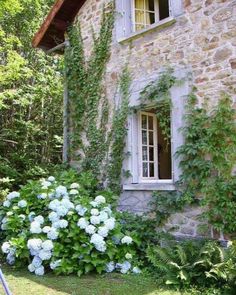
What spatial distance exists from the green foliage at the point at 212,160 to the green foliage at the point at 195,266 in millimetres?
598

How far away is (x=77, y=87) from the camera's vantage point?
8.41 meters

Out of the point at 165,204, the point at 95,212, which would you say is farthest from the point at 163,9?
the point at 95,212

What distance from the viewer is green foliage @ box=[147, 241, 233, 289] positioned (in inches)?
180

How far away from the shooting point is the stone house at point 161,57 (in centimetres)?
575

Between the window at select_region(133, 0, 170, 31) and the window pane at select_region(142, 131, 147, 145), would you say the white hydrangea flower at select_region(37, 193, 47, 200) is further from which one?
the window at select_region(133, 0, 170, 31)

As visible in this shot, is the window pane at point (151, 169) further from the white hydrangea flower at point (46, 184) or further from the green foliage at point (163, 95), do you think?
the white hydrangea flower at point (46, 184)

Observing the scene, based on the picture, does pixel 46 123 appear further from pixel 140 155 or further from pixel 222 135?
pixel 222 135

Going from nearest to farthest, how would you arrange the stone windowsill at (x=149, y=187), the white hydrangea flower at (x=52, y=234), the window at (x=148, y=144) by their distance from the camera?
1. the white hydrangea flower at (x=52, y=234)
2. the stone windowsill at (x=149, y=187)
3. the window at (x=148, y=144)

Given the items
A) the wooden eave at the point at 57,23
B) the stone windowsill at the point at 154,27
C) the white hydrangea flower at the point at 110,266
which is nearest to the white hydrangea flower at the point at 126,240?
the white hydrangea flower at the point at 110,266

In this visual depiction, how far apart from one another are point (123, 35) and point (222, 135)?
3228 millimetres

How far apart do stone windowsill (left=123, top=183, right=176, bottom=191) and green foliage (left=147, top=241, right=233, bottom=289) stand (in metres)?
1.26

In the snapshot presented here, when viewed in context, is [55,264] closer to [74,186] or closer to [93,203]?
[93,203]

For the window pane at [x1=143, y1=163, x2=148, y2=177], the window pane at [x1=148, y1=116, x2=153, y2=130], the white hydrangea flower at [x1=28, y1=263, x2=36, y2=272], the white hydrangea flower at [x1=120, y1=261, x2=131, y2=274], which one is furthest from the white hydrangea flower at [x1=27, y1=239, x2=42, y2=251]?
the window pane at [x1=148, y1=116, x2=153, y2=130]

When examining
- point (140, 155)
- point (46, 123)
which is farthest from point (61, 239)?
point (46, 123)
